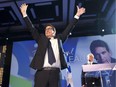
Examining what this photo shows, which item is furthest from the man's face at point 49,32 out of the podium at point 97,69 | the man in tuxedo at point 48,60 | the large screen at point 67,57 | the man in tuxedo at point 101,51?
the man in tuxedo at point 101,51

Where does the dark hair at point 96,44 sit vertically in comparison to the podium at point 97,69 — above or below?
above

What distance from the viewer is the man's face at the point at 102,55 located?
16.3 feet

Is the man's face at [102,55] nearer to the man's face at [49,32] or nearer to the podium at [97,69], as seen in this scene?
the podium at [97,69]

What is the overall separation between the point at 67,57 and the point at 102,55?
2.48ft

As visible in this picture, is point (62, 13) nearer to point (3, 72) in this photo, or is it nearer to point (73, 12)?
point (73, 12)

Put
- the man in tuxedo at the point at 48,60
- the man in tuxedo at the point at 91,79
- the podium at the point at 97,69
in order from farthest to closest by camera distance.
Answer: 1. the man in tuxedo at the point at 91,79
2. the podium at the point at 97,69
3. the man in tuxedo at the point at 48,60

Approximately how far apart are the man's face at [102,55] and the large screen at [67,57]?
0.34ft

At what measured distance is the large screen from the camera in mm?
4974

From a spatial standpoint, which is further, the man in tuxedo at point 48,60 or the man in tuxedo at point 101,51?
the man in tuxedo at point 101,51

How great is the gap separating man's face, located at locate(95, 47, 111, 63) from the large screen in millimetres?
105

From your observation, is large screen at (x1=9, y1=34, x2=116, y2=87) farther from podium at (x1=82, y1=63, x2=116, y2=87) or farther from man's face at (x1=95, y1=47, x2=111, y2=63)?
podium at (x1=82, y1=63, x2=116, y2=87)

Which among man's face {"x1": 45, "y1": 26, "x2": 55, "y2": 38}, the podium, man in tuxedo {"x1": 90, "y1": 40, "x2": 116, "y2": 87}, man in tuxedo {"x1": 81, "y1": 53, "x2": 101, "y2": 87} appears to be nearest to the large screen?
man in tuxedo {"x1": 90, "y1": 40, "x2": 116, "y2": 87}

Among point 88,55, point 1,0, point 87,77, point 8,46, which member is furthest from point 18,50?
point 87,77

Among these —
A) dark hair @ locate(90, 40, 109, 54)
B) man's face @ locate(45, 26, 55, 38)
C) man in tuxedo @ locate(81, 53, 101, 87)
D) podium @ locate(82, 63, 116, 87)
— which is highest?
dark hair @ locate(90, 40, 109, 54)
